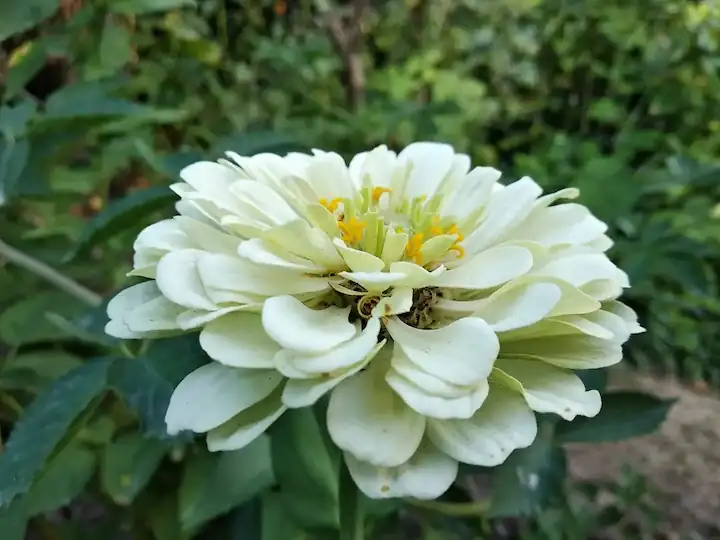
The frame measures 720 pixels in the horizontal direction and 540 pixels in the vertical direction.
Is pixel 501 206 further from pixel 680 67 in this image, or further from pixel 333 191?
pixel 680 67

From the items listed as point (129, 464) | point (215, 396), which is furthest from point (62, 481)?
point (215, 396)

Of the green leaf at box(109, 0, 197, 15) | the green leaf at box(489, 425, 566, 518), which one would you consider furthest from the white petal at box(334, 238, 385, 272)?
the green leaf at box(109, 0, 197, 15)

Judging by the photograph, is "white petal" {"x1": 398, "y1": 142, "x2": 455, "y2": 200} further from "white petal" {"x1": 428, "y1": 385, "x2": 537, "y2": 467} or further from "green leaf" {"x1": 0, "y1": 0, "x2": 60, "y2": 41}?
"green leaf" {"x1": 0, "y1": 0, "x2": 60, "y2": 41}

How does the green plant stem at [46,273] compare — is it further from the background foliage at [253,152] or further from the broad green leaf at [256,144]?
the broad green leaf at [256,144]

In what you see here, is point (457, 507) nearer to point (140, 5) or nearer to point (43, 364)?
point (43, 364)

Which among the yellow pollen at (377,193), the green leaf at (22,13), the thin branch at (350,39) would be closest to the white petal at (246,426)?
the yellow pollen at (377,193)
